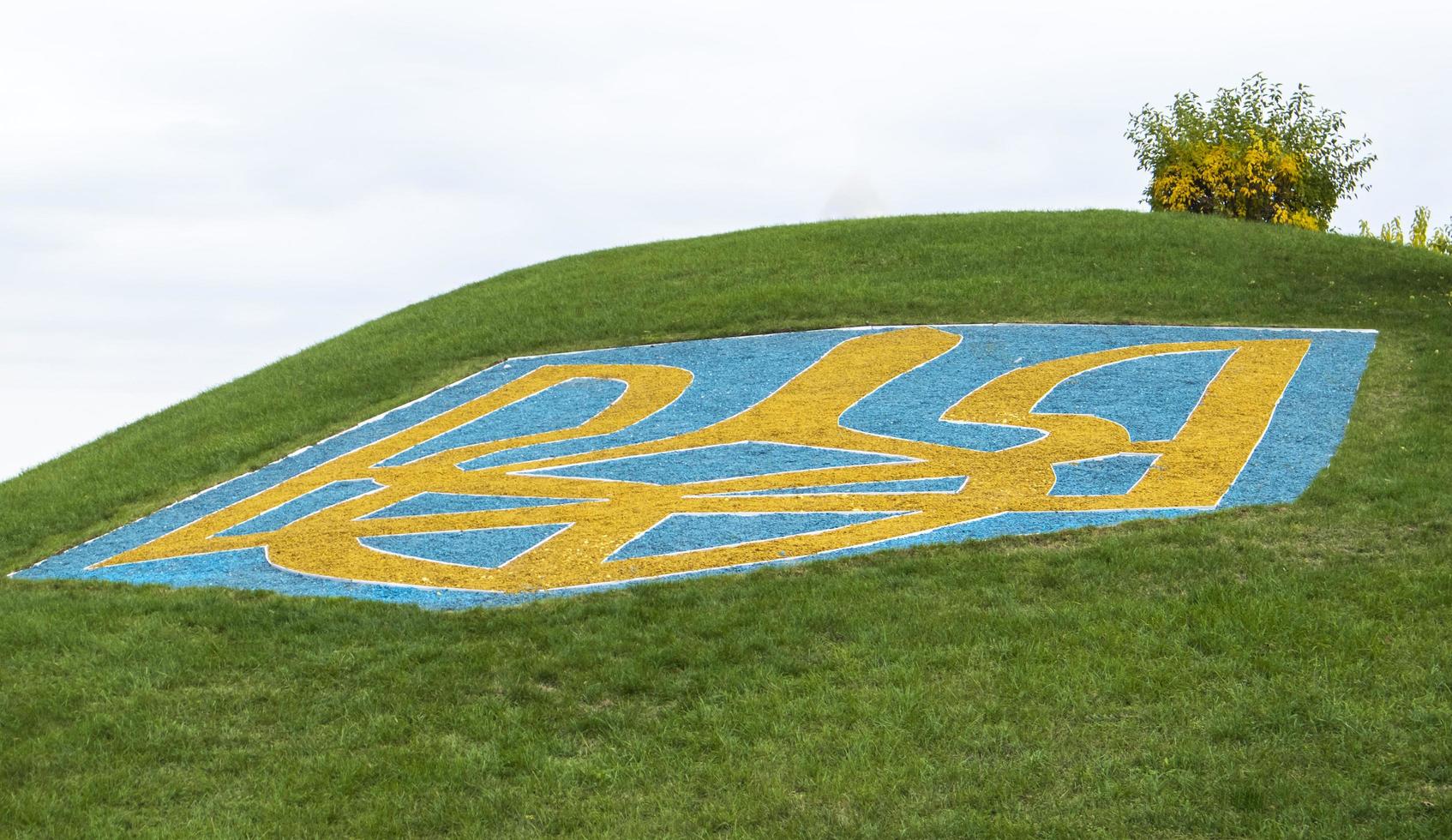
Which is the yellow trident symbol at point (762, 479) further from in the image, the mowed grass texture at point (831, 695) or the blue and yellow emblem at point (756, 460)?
the mowed grass texture at point (831, 695)

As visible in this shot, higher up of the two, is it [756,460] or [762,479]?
[756,460]

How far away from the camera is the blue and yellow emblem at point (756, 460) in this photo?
10.6 metres

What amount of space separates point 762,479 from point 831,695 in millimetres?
5151

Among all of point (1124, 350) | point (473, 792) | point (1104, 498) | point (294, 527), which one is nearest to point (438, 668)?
point (473, 792)

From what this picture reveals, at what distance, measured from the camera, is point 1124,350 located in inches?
627

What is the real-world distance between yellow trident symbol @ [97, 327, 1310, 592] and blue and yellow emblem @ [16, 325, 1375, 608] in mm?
35

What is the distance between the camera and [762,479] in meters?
12.2

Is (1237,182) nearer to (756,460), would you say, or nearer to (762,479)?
(756,460)

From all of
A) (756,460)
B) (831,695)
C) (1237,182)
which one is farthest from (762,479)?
(1237,182)

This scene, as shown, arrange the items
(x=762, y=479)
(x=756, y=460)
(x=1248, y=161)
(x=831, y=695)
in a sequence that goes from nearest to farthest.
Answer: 1. (x=831, y=695)
2. (x=762, y=479)
3. (x=756, y=460)
4. (x=1248, y=161)

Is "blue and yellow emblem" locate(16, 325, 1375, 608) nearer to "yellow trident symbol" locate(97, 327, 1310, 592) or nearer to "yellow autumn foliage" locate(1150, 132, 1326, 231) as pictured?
"yellow trident symbol" locate(97, 327, 1310, 592)

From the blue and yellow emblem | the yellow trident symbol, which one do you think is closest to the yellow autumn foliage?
the blue and yellow emblem

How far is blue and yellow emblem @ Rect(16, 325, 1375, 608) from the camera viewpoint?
10.6 m

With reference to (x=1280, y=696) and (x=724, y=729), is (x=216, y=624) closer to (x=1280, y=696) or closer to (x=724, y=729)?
(x=724, y=729)
